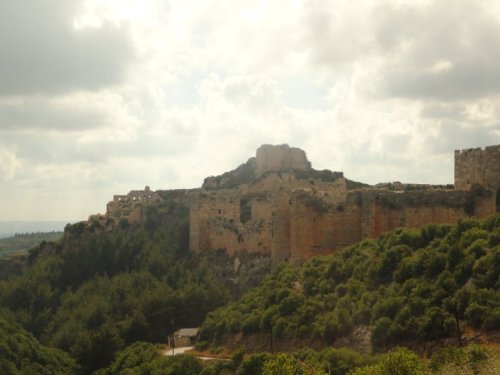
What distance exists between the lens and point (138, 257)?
131ft

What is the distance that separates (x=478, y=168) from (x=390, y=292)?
637 cm

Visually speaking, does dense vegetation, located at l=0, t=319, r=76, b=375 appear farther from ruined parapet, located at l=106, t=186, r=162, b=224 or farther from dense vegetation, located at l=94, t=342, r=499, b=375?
ruined parapet, located at l=106, t=186, r=162, b=224

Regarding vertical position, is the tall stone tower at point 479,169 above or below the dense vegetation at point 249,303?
above

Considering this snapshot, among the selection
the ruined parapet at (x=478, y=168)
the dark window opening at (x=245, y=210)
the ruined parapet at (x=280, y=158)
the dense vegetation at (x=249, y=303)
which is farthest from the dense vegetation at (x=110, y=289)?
the ruined parapet at (x=478, y=168)

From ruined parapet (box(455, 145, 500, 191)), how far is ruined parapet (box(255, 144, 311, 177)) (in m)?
20.6

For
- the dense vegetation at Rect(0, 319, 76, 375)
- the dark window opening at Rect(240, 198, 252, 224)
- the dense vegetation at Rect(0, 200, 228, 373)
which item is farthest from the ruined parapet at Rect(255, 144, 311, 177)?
the dense vegetation at Rect(0, 319, 76, 375)

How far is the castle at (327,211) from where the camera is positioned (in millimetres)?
24641

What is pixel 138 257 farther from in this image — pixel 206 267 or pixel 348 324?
pixel 348 324

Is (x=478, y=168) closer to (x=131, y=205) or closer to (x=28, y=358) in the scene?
(x=28, y=358)

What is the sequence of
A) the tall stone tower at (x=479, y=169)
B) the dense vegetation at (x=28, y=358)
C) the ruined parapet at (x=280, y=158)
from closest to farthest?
1. the tall stone tower at (x=479, y=169)
2. the dense vegetation at (x=28, y=358)
3. the ruined parapet at (x=280, y=158)

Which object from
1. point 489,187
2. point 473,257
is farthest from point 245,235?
point 473,257

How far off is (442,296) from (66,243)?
2984 centimetres

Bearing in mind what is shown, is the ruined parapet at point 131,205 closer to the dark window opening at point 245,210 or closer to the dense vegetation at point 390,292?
the dark window opening at point 245,210

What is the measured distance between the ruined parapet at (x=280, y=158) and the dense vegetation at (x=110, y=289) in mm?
5604
